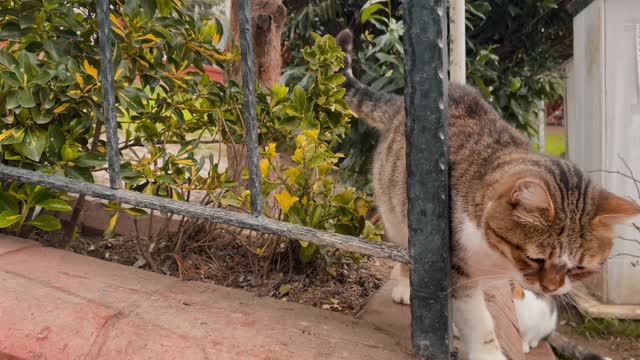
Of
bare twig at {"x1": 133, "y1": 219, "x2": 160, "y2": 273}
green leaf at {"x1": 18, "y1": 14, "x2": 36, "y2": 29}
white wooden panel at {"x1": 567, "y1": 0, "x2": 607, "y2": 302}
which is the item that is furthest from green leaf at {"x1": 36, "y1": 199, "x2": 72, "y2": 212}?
white wooden panel at {"x1": 567, "y1": 0, "x2": 607, "y2": 302}

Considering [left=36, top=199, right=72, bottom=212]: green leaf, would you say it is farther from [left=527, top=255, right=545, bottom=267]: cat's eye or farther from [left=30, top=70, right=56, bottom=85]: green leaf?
[left=527, top=255, right=545, bottom=267]: cat's eye

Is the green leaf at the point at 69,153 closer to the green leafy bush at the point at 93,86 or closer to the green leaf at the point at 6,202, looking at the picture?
the green leafy bush at the point at 93,86

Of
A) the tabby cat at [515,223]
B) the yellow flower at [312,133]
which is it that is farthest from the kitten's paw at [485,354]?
the yellow flower at [312,133]

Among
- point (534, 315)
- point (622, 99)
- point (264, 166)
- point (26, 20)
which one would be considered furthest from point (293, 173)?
point (622, 99)

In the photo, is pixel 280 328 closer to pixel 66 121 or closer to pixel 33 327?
pixel 33 327

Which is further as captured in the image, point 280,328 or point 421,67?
point 280,328

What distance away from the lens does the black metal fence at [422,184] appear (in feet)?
4.16

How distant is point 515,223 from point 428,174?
11.8 inches

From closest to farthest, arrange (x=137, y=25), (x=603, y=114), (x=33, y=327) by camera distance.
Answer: (x=33, y=327), (x=137, y=25), (x=603, y=114)

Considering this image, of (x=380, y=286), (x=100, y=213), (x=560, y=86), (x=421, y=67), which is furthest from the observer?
(x=560, y=86)

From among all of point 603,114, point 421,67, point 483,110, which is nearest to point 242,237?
point 483,110

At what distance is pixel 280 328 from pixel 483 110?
1.00 meters

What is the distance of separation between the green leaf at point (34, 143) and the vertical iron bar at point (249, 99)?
74 centimetres

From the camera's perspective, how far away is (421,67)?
50.4 inches
